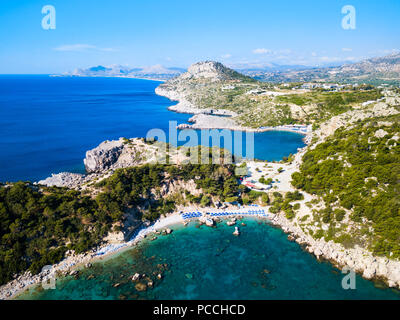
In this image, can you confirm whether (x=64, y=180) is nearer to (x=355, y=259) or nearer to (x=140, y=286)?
(x=140, y=286)

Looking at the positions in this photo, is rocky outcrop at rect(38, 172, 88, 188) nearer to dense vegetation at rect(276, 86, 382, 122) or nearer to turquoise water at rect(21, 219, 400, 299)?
turquoise water at rect(21, 219, 400, 299)

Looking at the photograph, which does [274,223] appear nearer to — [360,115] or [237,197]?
[237,197]

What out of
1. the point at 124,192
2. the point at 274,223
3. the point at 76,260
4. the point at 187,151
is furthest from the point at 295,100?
the point at 76,260

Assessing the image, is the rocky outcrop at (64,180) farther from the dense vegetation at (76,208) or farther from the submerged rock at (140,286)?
the submerged rock at (140,286)

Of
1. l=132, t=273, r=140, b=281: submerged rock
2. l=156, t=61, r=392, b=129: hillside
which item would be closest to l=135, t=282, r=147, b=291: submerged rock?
l=132, t=273, r=140, b=281: submerged rock

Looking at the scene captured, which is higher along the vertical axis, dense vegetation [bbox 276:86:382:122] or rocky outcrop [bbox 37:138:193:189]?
Answer: dense vegetation [bbox 276:86:382:122]

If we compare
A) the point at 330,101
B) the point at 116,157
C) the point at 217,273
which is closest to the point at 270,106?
the point at 330,101
